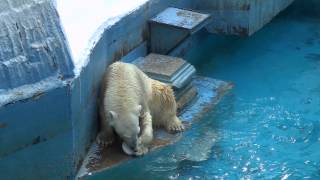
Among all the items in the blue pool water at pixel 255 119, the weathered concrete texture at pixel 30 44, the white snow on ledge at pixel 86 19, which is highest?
the weathered concrete texture at pixel 30 44

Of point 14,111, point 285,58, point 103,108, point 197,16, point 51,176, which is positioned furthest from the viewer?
point 285,58

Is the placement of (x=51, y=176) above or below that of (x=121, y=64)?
below

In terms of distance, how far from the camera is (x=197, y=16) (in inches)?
296

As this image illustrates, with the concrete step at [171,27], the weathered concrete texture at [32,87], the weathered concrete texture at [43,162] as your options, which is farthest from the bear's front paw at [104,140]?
the concrete step at [171,27]

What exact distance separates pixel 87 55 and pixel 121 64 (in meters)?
0.71

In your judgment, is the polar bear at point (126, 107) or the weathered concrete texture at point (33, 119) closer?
the weathered concrete texture at point (33, 119)

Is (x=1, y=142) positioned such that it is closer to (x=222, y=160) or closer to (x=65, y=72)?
(x=65, y=72)

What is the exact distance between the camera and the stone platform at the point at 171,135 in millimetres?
5836

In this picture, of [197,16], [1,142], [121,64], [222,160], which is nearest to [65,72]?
[1,142]

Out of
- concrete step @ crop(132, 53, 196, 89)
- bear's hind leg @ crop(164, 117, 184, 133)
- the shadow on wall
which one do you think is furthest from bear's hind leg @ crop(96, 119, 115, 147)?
the shadow on wall

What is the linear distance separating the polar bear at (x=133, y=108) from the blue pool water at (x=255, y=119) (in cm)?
21

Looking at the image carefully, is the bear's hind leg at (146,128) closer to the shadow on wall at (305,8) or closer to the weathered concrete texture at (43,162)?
the weathered concrete texture at (43,162)

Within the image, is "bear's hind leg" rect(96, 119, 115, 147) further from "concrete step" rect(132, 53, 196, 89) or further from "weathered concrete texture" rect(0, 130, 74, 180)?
"concrete step" rect(132, 53, 196, 89)

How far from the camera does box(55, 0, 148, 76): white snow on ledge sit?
5.64 metres
